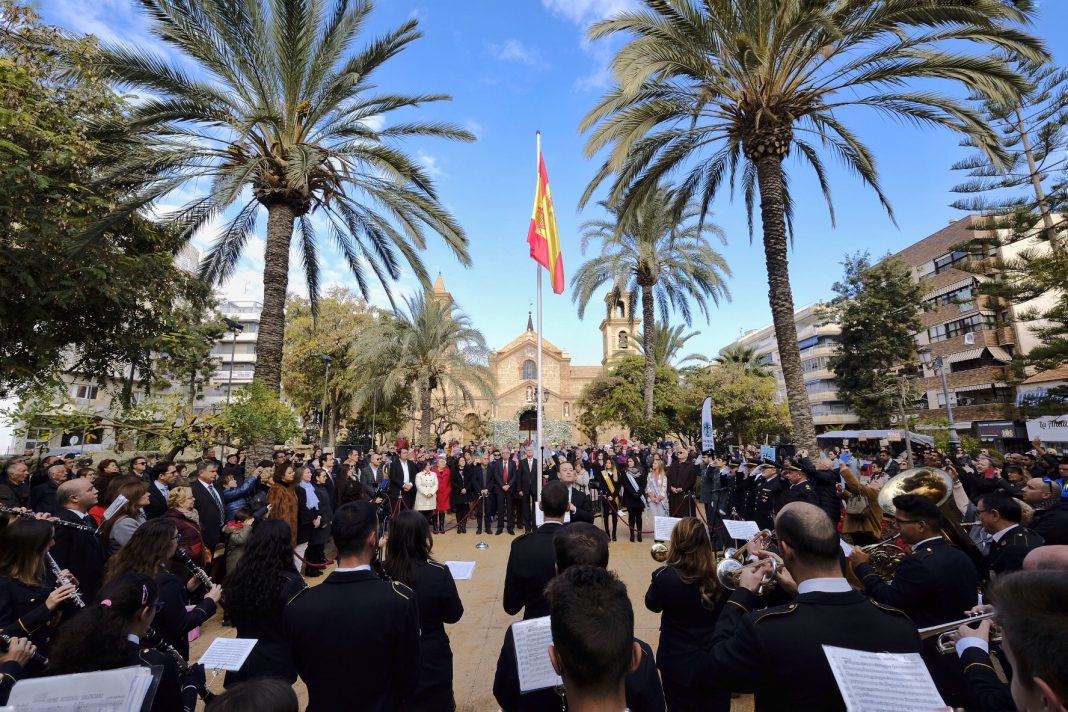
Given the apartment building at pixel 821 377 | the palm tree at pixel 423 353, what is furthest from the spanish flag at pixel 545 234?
the apartment building at pixel 821 377

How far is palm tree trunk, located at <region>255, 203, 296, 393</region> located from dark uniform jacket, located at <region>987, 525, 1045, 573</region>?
10319 millimetres

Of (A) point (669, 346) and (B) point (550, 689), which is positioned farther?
(A) point (669, 346)

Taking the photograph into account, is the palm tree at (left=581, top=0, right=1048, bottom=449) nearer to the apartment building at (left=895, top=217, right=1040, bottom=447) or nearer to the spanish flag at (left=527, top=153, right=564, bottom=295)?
the spanish flag at (left=527, top=153, right=564, bottom=295)

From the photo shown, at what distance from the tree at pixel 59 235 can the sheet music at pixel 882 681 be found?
1088 centimetres

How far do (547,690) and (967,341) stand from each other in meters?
36.6

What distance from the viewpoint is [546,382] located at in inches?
2179

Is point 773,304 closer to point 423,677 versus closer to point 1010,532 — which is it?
point 1010,532

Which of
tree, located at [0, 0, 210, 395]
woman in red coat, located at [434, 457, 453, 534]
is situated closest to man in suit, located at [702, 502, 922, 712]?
woman in red coat, located at [434, 457, 453, 534]

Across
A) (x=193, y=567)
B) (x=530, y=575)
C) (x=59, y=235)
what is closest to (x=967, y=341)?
(x=530, y=575)

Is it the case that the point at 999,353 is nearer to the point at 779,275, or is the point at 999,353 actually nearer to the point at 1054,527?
the point at 779,275

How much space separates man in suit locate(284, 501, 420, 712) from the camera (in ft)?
7.57

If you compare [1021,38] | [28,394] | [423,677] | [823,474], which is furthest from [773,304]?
[28,394]

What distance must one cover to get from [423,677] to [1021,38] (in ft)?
41.7

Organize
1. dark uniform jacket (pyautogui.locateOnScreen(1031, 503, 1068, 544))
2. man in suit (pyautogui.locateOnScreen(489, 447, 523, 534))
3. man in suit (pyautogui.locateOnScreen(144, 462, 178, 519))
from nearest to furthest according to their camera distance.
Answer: dark uniform jacket (pyautogui.locateOnScreen(1031, 503, 1068, 544)), man in suit (pyautogui.locateOnScreen(144, 462, 178, 519)), man in suit (pyautogui.locateOnScreen(489, 447, 523, 534))
